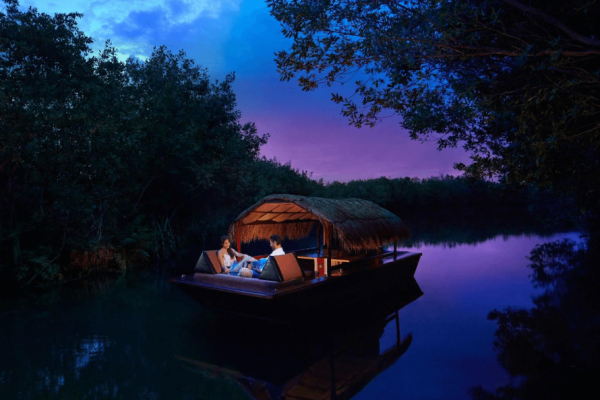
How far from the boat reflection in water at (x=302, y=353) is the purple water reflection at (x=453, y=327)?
0.23 meters

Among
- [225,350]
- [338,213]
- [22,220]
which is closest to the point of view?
[225,350]

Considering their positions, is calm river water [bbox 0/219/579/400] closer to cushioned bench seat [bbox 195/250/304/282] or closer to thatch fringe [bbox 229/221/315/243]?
cushioned bench seat [bbox 195/250/304/282]

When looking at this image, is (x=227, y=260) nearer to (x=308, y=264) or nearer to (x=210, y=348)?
(x=210, y=348)

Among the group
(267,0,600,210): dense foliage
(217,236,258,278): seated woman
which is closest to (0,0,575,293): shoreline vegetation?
(267,0,600,210): dense foliage

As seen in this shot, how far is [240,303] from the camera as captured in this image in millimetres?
6598

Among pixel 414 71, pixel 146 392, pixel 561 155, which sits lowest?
pixel 146 392

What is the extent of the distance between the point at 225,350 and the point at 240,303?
0.81 metres

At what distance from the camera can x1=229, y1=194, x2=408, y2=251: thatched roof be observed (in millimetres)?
7607

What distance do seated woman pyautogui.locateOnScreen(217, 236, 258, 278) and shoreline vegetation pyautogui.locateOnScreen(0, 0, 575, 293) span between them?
14.7 feet

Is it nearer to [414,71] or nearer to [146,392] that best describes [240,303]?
[146,392]

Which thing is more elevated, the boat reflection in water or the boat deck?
the boat deck

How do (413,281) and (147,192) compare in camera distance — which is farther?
(147,192)

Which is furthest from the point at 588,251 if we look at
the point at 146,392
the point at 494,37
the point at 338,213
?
the point at 146,392

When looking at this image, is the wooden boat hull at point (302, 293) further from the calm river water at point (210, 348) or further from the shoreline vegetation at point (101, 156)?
the shoreline vegetation at point (101, 156)
